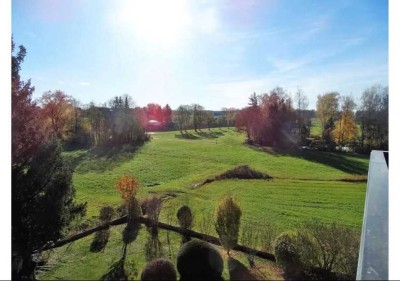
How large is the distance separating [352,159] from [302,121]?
4.78 metres

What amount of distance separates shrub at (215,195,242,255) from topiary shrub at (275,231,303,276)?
102 cm

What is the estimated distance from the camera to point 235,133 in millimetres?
28266

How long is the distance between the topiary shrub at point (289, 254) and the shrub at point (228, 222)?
40.1 inches

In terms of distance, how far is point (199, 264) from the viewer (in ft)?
16.3

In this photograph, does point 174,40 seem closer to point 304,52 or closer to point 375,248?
point 304,52

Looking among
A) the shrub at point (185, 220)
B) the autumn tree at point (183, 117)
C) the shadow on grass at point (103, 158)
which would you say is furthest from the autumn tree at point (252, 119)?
the shrub at point (185, 220)

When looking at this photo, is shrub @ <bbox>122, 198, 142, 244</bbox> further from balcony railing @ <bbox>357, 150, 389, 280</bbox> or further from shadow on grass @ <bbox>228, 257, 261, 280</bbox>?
balcony railing @ <bbox>357, 150, 389, 280</bbox>

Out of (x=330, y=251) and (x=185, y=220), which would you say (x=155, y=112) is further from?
(x=330, y=251)

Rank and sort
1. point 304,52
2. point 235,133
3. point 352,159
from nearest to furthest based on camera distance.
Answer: point 304,52
point 352,159
point 235,133

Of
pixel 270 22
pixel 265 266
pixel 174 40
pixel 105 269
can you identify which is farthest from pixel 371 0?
pixel 105 269

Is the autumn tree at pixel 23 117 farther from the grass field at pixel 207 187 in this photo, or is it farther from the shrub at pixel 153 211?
the shrub at pixel 153 211

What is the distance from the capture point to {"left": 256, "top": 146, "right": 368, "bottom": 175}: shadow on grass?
17.0 m

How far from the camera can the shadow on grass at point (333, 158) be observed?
17.0 meters

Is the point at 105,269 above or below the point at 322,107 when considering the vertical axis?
below
